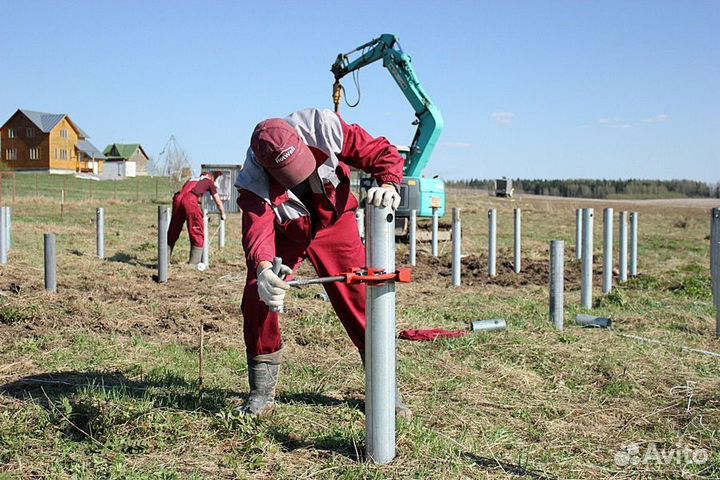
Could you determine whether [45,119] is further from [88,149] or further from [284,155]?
[284,155]

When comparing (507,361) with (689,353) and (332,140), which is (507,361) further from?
(332,140)

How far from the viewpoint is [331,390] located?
464 cm

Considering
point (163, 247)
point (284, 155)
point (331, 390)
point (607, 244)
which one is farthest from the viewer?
point (163, 247)

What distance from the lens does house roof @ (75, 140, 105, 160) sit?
74.9 meters

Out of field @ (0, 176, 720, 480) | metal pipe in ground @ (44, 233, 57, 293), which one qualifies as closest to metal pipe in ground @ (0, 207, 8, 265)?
field @ (0, 176, 720, 480)

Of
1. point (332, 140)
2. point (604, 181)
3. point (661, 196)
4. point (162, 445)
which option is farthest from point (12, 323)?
point (604, 181)

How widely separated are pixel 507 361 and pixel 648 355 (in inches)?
45.1

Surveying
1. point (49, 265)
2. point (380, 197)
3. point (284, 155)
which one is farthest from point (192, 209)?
point (380, 197)

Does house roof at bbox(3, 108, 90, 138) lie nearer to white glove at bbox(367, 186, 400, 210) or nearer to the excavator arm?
the excavator arm

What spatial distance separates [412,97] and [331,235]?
13948mm

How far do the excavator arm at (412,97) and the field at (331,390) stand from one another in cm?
896

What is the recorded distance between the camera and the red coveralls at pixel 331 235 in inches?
157

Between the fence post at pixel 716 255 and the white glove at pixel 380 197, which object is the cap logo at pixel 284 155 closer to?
the white glove at pixel 380 197

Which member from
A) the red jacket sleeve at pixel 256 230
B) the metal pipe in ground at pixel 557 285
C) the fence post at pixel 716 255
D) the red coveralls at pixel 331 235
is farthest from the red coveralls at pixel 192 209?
the red jacket sleeve at pixel 256 230
